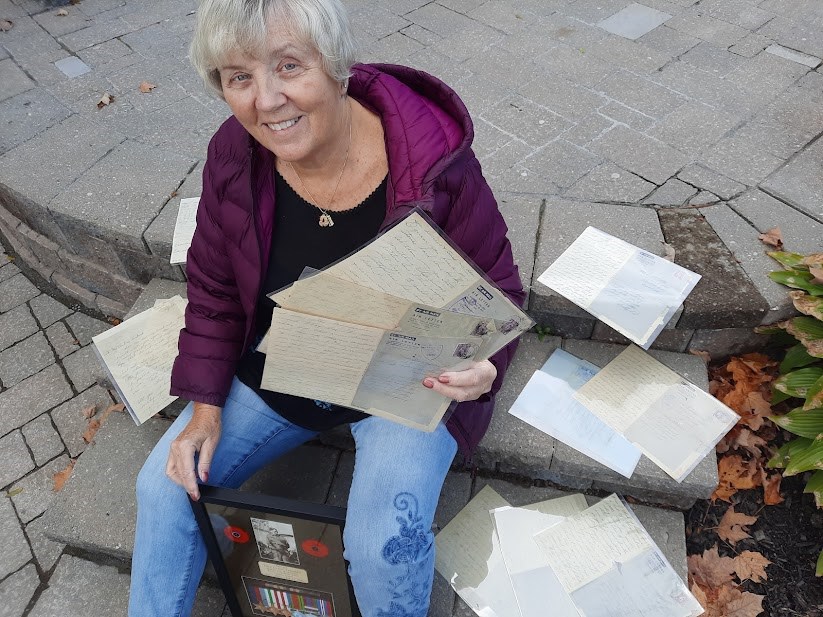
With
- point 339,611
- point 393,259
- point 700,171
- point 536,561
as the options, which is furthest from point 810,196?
point 339,611

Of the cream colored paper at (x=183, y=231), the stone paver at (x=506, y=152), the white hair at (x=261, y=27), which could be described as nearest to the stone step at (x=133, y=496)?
the stone paver at (x=506, y=152)

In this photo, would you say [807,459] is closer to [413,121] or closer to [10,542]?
[413,121]

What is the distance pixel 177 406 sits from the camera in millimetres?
2352

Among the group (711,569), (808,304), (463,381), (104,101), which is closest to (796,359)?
(808,304)

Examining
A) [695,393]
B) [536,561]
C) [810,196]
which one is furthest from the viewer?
[810,196]

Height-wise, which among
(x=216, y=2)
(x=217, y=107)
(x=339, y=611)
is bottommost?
(x=339, y=611)

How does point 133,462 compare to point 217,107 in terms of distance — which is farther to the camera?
point 217,107

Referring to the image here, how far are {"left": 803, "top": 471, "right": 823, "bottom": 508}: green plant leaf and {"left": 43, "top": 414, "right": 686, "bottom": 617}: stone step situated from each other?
0.44m

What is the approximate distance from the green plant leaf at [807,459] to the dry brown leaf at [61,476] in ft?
8.71

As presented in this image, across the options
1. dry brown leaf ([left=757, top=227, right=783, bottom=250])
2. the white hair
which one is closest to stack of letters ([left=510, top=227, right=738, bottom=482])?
dry brown leaf ([left=757, top=227, right=783, bottom=250])

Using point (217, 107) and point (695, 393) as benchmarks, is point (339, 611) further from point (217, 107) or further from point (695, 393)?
point (217, 107)

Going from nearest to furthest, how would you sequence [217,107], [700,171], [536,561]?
[536,561] < [700,171] < [217,107]

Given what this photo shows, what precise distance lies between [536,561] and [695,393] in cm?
83

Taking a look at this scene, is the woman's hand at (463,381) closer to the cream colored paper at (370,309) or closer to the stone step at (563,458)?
the cream colored paper at (370,309)
